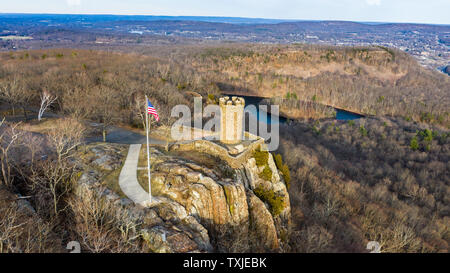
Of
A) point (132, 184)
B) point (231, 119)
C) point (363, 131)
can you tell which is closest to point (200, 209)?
point (132, 184)

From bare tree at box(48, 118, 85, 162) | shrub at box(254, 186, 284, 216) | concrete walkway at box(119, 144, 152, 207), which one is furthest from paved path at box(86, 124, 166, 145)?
shrub at box(254, 186, 284, 216)

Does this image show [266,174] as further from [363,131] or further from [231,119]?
[363,131]

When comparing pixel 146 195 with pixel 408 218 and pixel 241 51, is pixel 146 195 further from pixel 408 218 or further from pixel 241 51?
pixel 241 51

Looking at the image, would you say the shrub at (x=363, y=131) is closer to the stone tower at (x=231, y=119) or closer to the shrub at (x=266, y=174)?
the shrub at (x=266, y=174)

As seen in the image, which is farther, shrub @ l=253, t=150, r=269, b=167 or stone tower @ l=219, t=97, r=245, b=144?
shrub @ l=253, t=150, r=269, b=167

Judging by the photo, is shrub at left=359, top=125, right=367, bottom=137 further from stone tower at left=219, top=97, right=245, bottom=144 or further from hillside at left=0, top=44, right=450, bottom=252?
stone tower at left=219, top=97, right=245, bottom=144
